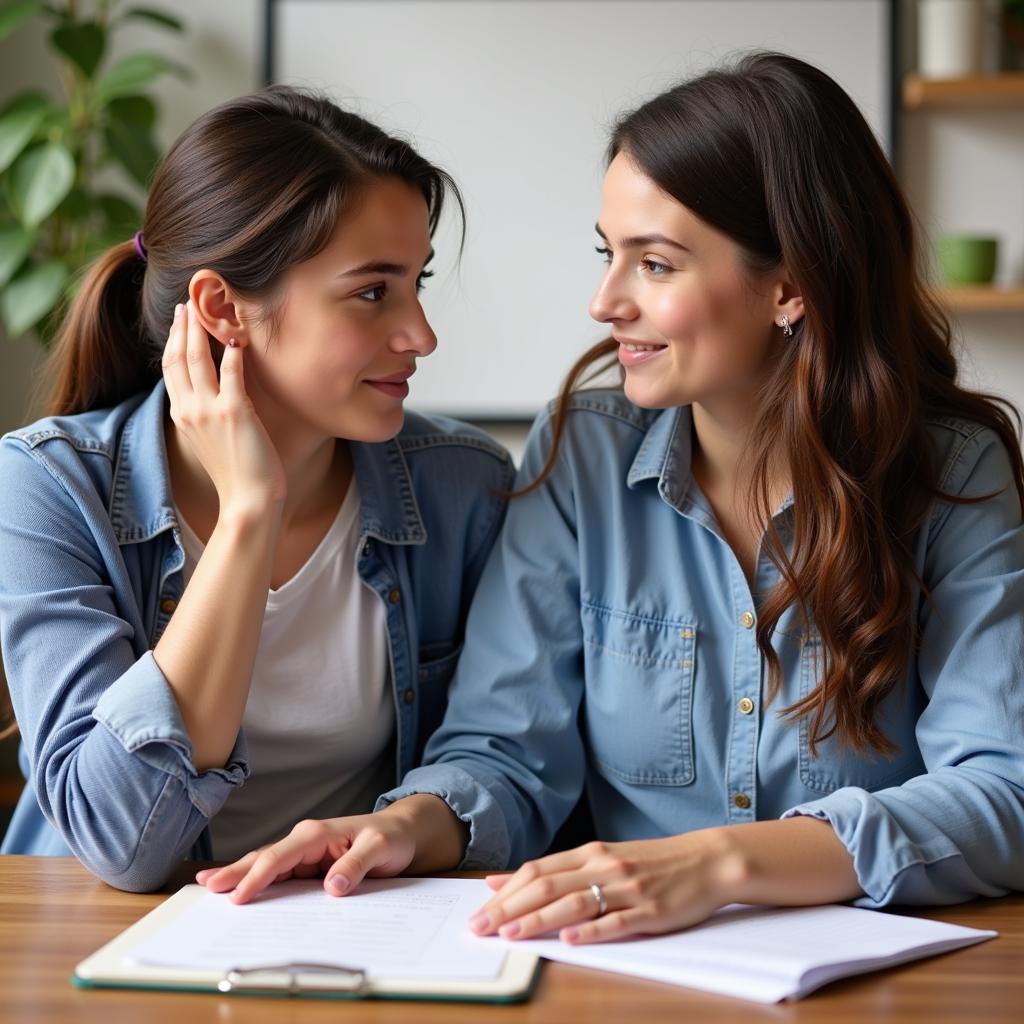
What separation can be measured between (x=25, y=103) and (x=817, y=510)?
2163 mm

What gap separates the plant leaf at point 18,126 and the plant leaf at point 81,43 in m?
0.12

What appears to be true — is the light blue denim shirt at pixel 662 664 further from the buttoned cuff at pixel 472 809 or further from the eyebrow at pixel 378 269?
the eyebrow at pixel 378 269

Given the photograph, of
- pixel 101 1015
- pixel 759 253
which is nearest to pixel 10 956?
pixel 101 1015

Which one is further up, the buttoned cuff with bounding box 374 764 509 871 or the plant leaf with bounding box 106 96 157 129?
the plant leaf with bounding box 106 96 157 129

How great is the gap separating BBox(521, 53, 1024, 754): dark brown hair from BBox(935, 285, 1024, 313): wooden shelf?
1437 mm

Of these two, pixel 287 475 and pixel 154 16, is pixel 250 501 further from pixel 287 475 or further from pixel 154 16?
pixel 154 16

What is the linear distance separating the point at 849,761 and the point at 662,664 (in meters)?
0.22

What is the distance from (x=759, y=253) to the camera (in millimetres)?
1430

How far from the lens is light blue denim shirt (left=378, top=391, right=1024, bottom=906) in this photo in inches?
51.4

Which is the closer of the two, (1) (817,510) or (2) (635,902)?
(2) (635,902)

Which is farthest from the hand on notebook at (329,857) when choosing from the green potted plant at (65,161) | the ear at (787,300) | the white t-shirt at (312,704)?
the green potted plant at (65,161)

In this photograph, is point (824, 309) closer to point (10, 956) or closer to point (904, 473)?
point (904, 473)

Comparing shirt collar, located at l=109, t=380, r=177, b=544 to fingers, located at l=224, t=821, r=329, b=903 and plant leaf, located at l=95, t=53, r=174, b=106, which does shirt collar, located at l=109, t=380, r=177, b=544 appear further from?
plant leaf, located at l=95, t=53, r=174, b=106

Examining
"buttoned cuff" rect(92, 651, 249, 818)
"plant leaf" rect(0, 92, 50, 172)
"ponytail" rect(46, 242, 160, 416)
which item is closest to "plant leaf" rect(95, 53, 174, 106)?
"plant leaf" rect(0, 92, 50, 172)
